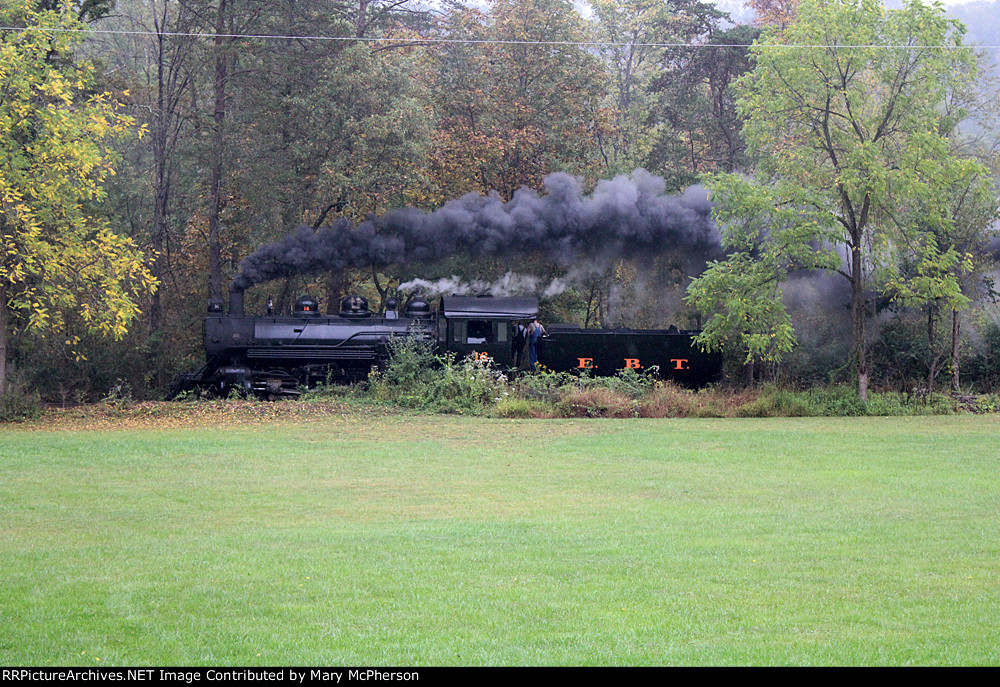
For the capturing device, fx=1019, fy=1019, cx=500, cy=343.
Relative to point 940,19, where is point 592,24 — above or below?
above

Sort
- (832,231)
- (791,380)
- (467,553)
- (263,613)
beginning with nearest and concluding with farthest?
(263,613) < (467,553) < (832,231) < (791,380)

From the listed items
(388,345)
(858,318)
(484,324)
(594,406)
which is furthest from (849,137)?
(388,345)

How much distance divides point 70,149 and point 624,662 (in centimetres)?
1906

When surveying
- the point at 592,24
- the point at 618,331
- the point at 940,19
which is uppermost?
the point at 592,24

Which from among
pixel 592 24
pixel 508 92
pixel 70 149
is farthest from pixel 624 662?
pixel 592 24

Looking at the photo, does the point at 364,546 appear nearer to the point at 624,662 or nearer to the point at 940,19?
the point at 624,662

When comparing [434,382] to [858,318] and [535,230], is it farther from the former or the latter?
[858,318]

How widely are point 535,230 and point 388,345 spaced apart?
5.74 metres

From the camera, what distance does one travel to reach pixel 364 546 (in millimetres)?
8516

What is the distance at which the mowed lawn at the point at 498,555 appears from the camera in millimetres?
5648

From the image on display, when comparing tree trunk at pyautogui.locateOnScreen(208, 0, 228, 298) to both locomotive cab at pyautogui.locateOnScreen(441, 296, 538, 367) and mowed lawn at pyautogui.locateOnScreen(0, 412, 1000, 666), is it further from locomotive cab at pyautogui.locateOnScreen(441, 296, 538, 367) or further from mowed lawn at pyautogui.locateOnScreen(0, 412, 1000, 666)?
mowed lawn at pyautogui.locateOnScreen(0, 412, 1000, 666)

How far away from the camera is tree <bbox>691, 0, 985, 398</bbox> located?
23109mm
